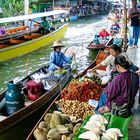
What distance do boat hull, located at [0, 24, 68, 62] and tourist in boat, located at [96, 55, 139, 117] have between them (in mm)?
11437

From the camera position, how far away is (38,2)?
35.6m

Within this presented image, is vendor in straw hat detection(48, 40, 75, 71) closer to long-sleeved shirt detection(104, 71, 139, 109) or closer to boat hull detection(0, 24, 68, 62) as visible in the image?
long-sleeved shirt detection(104, 71, 139, 109)

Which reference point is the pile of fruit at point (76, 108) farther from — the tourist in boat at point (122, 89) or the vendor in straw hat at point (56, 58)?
the vendor in straw hat at point (56, 58)

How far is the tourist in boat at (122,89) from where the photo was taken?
5.05m

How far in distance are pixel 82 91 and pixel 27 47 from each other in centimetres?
1146

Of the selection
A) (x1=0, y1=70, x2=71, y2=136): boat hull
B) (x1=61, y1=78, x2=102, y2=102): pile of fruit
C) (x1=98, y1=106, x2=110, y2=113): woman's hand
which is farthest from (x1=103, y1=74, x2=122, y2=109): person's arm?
(x1=0, y1=70, x2=71, y2=136): boat hull

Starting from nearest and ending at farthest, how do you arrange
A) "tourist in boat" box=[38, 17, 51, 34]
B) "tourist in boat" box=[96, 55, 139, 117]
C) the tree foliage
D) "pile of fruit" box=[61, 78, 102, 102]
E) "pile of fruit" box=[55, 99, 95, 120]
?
1. "tourist in boat" box=[96, 55, 139, 117]
2. "pile of fruit" box=[55, 99, 95, 120]
3. "pile of fruit" box=[61, 78, 102, 102]
4. "tourist in boat" box=[38, 17, 51, 34]
5. the tree foliage

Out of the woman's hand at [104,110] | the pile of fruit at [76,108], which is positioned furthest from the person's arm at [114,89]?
the pile of fruit at [76,108]

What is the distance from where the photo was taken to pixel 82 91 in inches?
272

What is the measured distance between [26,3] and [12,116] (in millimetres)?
16708

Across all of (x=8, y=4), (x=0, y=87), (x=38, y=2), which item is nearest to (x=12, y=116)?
(x=0, y=87)

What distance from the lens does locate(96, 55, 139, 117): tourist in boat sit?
5.05 meters

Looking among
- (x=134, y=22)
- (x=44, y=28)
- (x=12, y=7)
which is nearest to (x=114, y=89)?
(x=134, y=22)

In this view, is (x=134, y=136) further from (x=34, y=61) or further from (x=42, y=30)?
(x=42, y=30)
